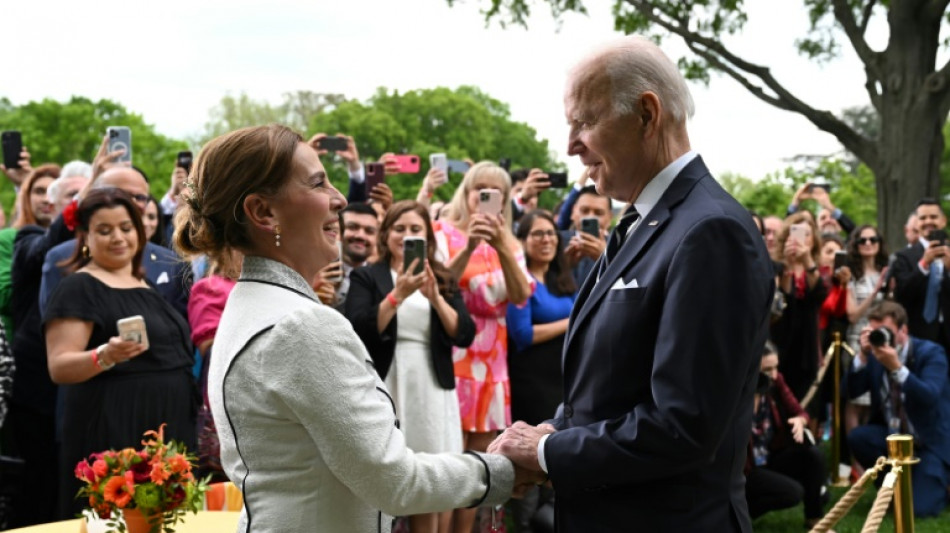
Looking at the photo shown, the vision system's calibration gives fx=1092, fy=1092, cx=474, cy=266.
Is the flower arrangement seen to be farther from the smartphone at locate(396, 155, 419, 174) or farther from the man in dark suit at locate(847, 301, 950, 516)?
the smartphone at locate(396, 155, 419, 174)

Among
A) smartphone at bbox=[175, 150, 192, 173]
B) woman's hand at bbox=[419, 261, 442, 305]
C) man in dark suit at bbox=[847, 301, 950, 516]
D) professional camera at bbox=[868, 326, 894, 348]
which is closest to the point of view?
woman's hand at bbox=[419, 261, 442, 305]

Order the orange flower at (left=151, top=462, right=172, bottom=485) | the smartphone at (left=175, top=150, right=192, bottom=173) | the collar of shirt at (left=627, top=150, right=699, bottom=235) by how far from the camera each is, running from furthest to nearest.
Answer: the smartphone at (left=175, top=150, right=192, bottom=173), the orange flower at (left=151, top=462, right=172, bottom=485), the collar of shirt at (left=627, top=150, right=699, bottom=235)

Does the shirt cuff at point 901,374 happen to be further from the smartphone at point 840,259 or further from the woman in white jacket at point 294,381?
the woman in white jacket at point 294,381

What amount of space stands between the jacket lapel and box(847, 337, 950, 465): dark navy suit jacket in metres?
6.52

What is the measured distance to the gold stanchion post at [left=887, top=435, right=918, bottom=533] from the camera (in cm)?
469

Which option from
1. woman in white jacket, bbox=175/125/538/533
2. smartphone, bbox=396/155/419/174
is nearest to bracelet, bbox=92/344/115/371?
woman in white jacket, bbox=175/125/538/533

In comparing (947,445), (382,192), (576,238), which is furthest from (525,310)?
(947,445)

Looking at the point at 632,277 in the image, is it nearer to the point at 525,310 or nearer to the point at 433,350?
the point at 433,350

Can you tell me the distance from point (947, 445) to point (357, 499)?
24.0 ft

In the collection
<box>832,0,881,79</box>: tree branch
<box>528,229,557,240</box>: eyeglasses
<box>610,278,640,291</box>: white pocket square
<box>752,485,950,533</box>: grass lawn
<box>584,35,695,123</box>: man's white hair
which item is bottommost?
<box>752,485,950,533</box>: grass lawn

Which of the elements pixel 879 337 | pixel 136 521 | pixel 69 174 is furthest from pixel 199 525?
pixel 879 337

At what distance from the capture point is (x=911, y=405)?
859 centimetres

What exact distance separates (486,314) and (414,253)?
982 millimetres

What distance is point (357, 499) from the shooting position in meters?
2.59
